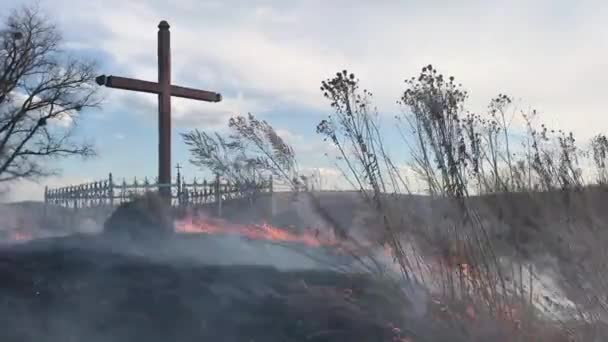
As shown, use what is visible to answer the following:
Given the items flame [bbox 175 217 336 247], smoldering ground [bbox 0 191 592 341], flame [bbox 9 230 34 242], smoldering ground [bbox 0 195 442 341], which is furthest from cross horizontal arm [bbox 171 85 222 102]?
flame [bbox 9 230 34 242]

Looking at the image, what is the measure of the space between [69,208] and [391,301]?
11666mm

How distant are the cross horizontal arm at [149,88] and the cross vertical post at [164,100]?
12cm

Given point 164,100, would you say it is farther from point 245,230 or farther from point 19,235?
point 19,235

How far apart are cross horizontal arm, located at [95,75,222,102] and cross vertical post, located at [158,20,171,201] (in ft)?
0.40

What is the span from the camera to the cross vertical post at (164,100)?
432 inches

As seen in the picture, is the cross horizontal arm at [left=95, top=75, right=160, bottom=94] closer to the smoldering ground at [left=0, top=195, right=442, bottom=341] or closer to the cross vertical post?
the cross vertical post

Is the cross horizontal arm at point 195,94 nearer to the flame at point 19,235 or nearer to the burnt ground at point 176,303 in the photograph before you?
the flame at point 19,235

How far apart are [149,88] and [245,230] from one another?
2.61 meters

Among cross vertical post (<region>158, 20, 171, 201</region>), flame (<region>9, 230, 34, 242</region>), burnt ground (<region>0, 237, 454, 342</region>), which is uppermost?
cross vertical post (<region>158, 20, 171, 201</region>)

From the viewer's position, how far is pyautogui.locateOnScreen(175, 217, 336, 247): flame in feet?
32.5

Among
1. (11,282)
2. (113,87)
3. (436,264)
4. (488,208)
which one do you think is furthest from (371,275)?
(113,87)

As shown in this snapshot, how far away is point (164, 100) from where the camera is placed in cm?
1103

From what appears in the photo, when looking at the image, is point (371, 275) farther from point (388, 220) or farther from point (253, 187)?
point (253, 187)

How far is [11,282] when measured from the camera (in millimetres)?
6703
